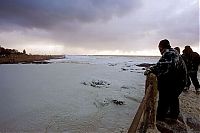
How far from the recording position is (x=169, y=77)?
16.9 feet

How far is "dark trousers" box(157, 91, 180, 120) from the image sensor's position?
5.45m

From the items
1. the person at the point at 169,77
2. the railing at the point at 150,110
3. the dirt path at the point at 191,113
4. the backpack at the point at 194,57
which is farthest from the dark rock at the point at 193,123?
the backpack at the point at 194,57

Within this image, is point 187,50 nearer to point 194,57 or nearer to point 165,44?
point 194,57

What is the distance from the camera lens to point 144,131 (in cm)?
457

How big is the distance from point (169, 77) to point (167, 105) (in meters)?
0.77

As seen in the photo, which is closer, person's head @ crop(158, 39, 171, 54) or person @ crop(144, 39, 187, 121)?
person @ crop(144, 39, 187, 121)

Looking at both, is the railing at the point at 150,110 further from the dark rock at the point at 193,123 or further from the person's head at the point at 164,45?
the dark rock at the point at 193,123

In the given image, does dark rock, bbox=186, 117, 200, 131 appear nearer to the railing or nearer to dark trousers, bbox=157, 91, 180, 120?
dark trousers, bbox=157, 91, 180, 120

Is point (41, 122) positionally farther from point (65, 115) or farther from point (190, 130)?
point (190, 130)

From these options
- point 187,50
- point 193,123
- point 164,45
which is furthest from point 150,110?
point 187,50

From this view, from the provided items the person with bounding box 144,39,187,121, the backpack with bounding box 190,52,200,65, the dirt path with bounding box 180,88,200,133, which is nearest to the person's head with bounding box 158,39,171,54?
the person with bounding box 144,39,187,121

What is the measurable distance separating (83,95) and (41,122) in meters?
4.14

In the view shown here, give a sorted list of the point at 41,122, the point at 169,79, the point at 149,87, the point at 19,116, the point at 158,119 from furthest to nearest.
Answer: the point at 19,116 → the point at 41,122 → the point at 158,119 → the point at 169,79 → the point at 149,87

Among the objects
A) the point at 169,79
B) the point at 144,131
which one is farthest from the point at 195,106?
the point at 144,131
